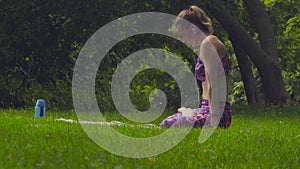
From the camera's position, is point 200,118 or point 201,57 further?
point 200,118

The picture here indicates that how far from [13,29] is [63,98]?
2.53 m

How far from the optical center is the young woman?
32.9 feet

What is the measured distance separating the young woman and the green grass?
1.17 ft

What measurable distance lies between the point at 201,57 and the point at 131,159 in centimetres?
331

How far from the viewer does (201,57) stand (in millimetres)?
10203

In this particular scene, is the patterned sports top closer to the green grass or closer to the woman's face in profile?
the woman's face in profile

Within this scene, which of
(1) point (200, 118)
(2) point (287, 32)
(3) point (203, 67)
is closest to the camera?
(3) point (203, 67)

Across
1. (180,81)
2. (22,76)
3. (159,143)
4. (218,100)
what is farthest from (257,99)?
(159,143)

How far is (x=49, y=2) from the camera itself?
780 inches

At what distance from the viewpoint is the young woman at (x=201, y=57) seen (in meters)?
10.0

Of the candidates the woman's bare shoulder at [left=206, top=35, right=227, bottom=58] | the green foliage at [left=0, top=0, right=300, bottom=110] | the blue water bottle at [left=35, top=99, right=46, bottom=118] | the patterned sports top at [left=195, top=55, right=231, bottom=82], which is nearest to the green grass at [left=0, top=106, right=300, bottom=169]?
the patterned sports top at [left=195, top=55, right=231, bottom=82]

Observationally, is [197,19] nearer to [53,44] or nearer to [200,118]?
[200,118]

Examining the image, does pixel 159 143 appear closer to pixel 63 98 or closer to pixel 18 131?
pixel 18 131

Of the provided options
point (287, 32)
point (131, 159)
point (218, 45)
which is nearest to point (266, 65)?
point (287, 32)
